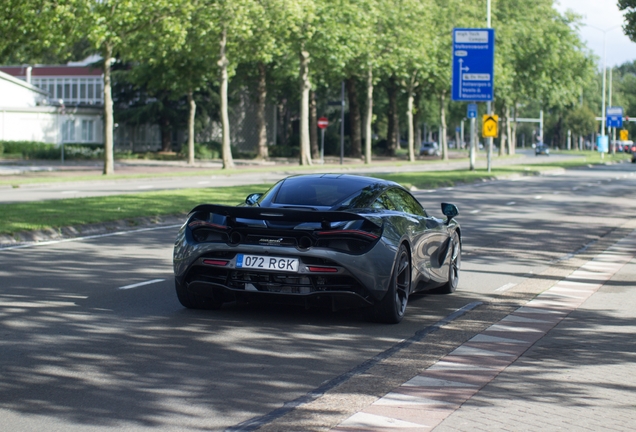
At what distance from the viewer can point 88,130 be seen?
69.5 m

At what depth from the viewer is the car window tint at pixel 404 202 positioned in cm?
955

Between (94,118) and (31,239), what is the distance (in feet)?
185

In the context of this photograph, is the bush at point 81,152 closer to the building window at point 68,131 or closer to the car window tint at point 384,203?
the building window at point 68,131

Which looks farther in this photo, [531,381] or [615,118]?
[615,118]

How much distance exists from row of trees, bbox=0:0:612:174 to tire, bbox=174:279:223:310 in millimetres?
25708

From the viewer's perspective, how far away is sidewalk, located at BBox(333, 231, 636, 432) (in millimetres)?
5477

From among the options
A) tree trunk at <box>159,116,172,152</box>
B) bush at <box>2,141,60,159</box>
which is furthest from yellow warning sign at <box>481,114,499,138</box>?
bush at <box>2,141,60,159</box>

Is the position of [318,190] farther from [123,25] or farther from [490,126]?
[490,126]

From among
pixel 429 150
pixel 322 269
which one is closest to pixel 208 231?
pixel 322 269

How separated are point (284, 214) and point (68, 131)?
62.2 meters

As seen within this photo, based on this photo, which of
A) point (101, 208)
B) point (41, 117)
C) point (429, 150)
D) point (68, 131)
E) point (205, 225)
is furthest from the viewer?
point (429, 150)

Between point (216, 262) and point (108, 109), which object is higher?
point (108, 109)

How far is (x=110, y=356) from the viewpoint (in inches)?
270

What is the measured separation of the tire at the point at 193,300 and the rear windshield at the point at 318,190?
1123 millimetres
